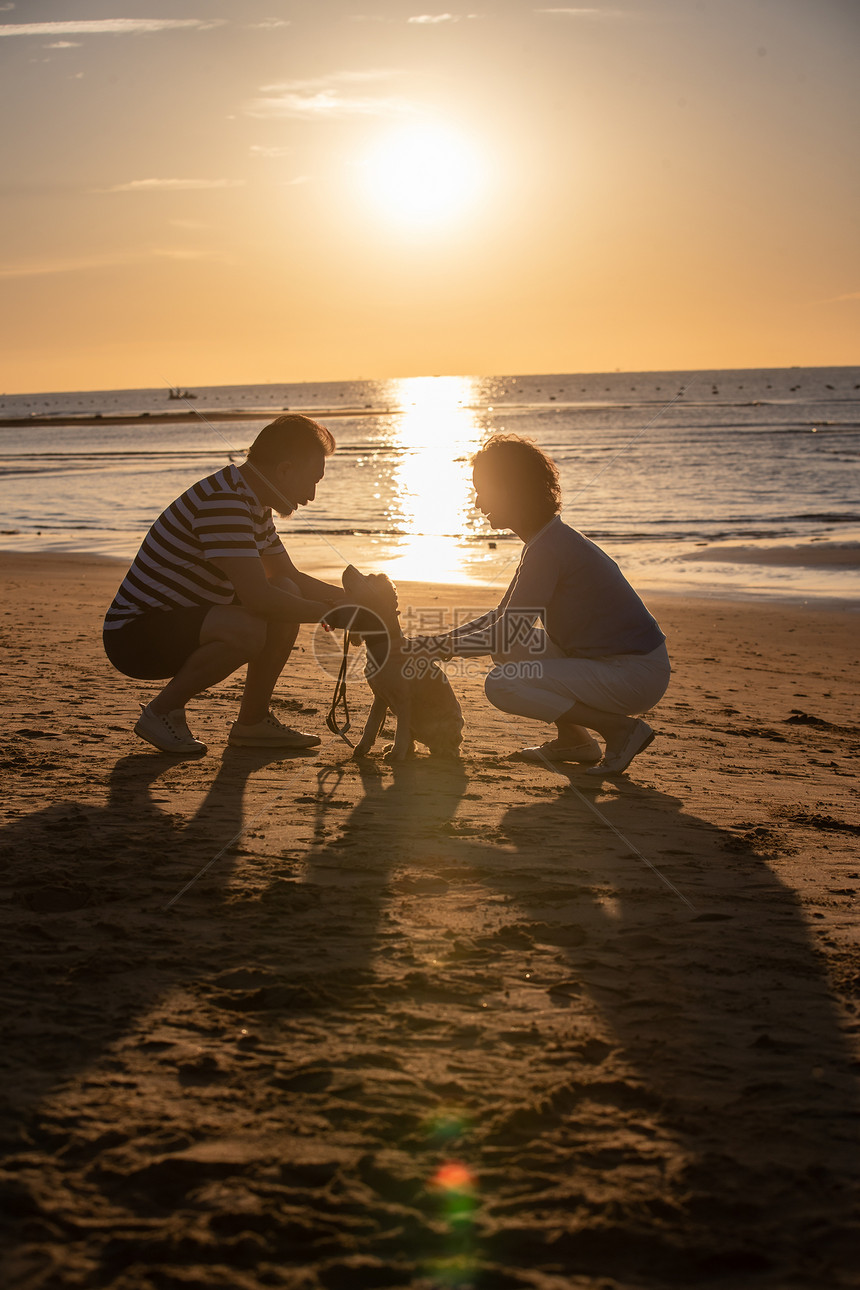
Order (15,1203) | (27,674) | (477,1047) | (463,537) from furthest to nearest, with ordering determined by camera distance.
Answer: (463,537) < (27,674) < (477,1047) < (15,1203)

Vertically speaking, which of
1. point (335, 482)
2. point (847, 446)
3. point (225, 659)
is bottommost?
point (225, 659)

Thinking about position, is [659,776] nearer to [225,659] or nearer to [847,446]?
[225,659]

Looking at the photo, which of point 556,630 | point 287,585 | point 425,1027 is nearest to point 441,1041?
point 425,1027

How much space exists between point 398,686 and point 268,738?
0.76 metres

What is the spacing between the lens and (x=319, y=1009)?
240 cm

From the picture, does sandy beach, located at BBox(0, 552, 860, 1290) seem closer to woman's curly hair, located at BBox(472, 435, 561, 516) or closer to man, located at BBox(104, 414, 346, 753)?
man, located at BBox(104, 414, 346, 753)

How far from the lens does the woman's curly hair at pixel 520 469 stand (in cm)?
431

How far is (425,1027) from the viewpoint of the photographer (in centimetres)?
233

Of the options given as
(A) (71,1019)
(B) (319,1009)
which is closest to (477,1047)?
(B) (319,1009)

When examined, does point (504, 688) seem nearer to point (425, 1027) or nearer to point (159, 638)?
point (159, 638)

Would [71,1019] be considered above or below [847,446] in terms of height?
below

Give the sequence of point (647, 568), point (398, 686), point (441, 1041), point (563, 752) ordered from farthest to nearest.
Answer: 1. point (647, 568)
2. point (563, 752)
3. point (398, 686)
4. point (441, 1041)

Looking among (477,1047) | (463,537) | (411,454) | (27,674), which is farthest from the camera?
(411,454)

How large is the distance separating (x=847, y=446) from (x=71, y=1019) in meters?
38.9
